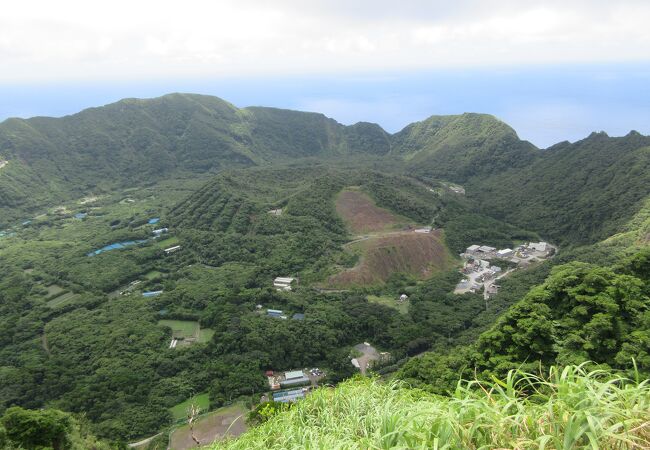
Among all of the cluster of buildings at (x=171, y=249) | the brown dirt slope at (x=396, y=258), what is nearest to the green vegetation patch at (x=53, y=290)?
the cluster of buildings at (x=171, y=249)

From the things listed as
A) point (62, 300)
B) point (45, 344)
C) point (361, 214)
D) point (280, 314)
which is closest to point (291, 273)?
point (280, 314)

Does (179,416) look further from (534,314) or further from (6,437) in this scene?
(534,314)

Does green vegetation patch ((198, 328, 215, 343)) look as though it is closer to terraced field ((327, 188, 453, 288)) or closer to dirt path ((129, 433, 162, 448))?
dirt path ((129, 433, 162, 448))

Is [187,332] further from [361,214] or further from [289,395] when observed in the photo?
[361,214]

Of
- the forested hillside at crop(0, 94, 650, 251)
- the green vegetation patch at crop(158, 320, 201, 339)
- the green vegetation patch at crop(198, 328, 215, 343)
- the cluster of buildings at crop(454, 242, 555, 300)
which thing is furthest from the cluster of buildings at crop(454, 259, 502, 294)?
the green vegetation patch at crop(158, 320, 201, 339)

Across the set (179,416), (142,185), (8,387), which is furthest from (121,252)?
(142,185)

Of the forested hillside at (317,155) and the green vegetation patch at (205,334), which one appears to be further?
the forested hillside at (317,155)

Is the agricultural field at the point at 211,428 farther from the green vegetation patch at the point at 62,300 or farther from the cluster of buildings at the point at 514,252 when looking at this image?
the cluster of buildings at the point at 514,252

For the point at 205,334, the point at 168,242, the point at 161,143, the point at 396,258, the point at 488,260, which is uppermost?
the point at 161,143
